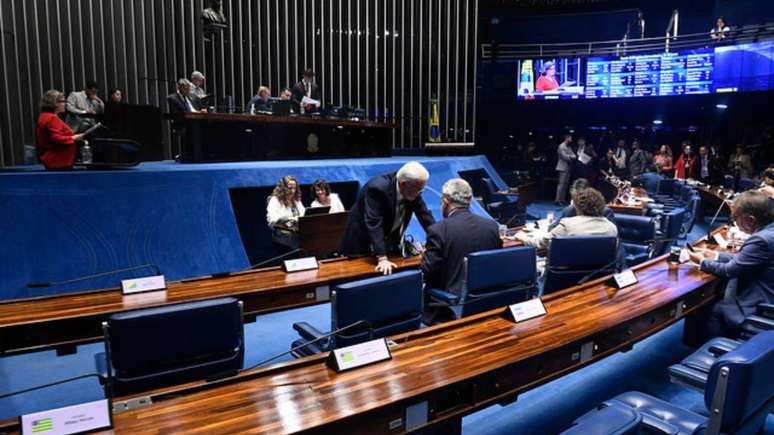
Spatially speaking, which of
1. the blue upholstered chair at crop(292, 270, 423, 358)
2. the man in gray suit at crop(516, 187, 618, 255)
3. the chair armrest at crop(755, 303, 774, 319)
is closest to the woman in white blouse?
the man in gray suit at crop(516, 187, 618, 255)

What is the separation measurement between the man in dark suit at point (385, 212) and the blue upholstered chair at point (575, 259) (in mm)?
836

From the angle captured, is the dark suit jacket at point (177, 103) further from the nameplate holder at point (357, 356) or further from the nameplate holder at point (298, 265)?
the nameplate holder at point (357, 356)

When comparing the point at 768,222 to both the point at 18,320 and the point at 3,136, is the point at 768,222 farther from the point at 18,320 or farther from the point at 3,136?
the point at 3,136

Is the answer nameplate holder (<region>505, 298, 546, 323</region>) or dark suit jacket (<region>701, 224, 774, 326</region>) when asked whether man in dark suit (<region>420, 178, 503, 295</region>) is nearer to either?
nameplate holder (<region>505, 298, 546, 323</region>)


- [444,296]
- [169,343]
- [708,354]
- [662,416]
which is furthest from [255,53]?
[662,416]

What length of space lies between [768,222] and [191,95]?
6796mm

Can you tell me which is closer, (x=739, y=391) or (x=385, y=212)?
(x=739, y=391)

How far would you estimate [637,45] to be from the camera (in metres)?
12.9

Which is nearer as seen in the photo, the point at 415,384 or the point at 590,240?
the point at 415,384

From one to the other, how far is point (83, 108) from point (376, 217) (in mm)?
5729

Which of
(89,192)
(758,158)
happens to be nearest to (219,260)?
(89,192)

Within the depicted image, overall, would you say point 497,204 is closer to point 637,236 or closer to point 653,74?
point 637,236

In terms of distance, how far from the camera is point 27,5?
7.79m

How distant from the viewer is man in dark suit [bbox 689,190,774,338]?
2979 mm
